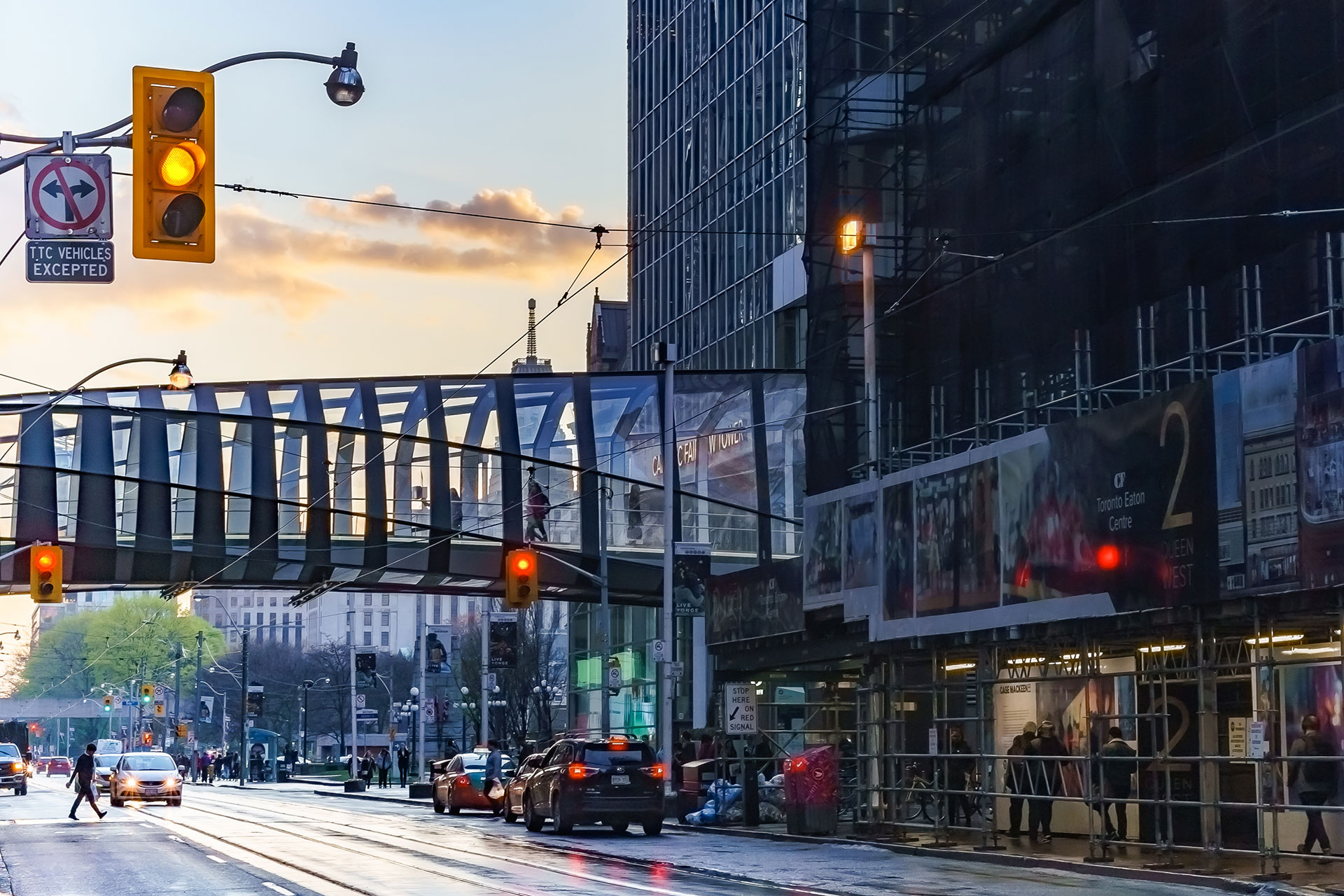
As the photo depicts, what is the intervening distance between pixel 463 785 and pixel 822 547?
15.3 metres

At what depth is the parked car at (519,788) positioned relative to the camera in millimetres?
35781

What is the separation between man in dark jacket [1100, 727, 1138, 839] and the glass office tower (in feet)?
107

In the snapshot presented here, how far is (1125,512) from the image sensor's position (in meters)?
23.1

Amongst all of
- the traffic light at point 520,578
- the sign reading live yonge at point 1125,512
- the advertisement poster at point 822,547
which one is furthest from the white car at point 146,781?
the sign reading live yonge at point 1125,512

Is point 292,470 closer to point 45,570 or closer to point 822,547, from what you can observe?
point 45,570

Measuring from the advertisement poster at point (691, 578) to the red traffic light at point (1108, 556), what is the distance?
17.3m

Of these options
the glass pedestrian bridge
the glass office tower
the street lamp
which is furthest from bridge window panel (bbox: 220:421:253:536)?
the street lamp

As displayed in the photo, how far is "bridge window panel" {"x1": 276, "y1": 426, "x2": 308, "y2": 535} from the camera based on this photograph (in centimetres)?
5303

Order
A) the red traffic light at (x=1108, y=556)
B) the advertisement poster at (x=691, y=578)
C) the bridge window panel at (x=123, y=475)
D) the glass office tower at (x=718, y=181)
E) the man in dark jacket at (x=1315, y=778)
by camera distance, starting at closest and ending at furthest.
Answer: the man in dark jacket at (x=1315, y=778) < the red traffic light at (x=1108, y=556) < the advertisement poster at (x=691, y=578) < the bridge window panel at (x=123, y=475) < the glass office tower at (x=718, y=181)

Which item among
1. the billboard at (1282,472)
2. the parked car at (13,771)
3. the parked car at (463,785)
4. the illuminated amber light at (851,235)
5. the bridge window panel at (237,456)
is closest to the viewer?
the billboard at (1282,472)

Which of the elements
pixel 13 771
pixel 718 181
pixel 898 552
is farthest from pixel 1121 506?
pixel 13 771

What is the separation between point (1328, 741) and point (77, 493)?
129 feet

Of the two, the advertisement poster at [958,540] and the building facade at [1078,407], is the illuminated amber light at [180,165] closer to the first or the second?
the building facade at [1078,407]

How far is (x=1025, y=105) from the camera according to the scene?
103 ft
